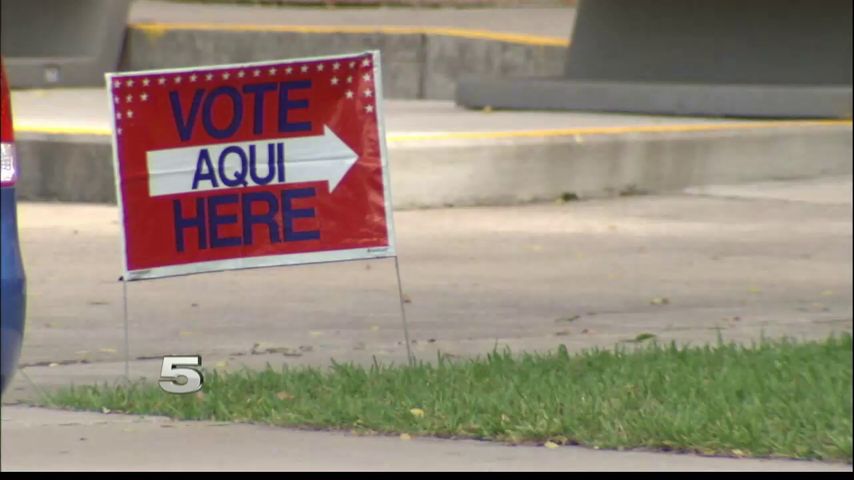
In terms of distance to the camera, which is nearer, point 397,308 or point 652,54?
point 397,308

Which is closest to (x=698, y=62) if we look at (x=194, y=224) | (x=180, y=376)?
(x=194, y=224)

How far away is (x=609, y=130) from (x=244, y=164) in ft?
29.2

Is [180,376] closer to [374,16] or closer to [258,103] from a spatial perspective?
[258,103]

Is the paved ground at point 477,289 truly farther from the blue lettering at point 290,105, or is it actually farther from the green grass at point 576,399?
the blue lettering at point 290,105

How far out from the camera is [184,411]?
7.61 meters

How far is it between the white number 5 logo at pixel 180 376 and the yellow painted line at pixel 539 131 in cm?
781

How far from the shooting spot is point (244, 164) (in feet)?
28.2

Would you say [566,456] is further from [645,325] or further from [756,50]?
[756,50]

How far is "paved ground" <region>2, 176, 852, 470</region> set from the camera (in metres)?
6.95

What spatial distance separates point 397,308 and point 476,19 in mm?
21186

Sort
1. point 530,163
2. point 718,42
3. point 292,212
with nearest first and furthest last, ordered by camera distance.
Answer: point 292,212
point 530,163
point 718,42

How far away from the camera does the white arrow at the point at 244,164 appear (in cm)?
852

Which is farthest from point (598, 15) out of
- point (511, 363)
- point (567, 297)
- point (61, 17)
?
point (511, 363)

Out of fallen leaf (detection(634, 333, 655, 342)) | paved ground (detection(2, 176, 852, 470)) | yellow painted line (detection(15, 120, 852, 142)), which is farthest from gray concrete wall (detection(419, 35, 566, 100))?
fallen leaf (detection(634, 333, 655, 342))
